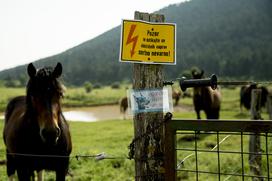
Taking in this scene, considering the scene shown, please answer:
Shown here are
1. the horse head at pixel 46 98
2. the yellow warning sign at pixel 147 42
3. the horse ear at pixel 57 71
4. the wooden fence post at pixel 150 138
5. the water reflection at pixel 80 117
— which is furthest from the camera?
the water reflection at pixel 80 117

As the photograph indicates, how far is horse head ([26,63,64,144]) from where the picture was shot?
4.24 m

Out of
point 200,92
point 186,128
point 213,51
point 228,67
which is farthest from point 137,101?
point 213,51

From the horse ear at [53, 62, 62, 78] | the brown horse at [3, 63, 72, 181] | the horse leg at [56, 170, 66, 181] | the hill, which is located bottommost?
the horse leg at [56, 170, 66, 181]

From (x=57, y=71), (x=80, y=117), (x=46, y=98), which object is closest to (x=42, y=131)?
(x=46, y=98)

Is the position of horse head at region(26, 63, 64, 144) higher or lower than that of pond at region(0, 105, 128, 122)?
higher

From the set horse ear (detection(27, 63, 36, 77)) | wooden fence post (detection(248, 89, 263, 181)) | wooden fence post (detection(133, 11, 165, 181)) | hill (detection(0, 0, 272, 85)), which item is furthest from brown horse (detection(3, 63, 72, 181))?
hill (detection(0, 0, 272, 85))

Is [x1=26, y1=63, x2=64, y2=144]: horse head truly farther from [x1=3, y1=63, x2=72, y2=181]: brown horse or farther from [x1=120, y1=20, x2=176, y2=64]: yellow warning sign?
[x1=120, y1=20, x2=176, y2=64]: yellow warning sign

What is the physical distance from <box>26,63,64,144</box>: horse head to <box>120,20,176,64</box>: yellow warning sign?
4.70 feet

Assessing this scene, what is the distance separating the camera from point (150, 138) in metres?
3.42

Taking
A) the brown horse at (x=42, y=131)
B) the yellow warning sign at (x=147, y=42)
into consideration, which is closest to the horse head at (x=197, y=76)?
the brown horse at (x=42, y=131)

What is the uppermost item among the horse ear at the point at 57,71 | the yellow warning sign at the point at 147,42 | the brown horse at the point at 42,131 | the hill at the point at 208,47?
the hill at the point at 208,47

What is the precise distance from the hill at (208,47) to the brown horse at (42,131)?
11288 centimetres

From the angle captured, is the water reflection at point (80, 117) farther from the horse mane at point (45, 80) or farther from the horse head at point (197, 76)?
the horse mane at point (45, 80)

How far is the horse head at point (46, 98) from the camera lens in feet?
13.9
